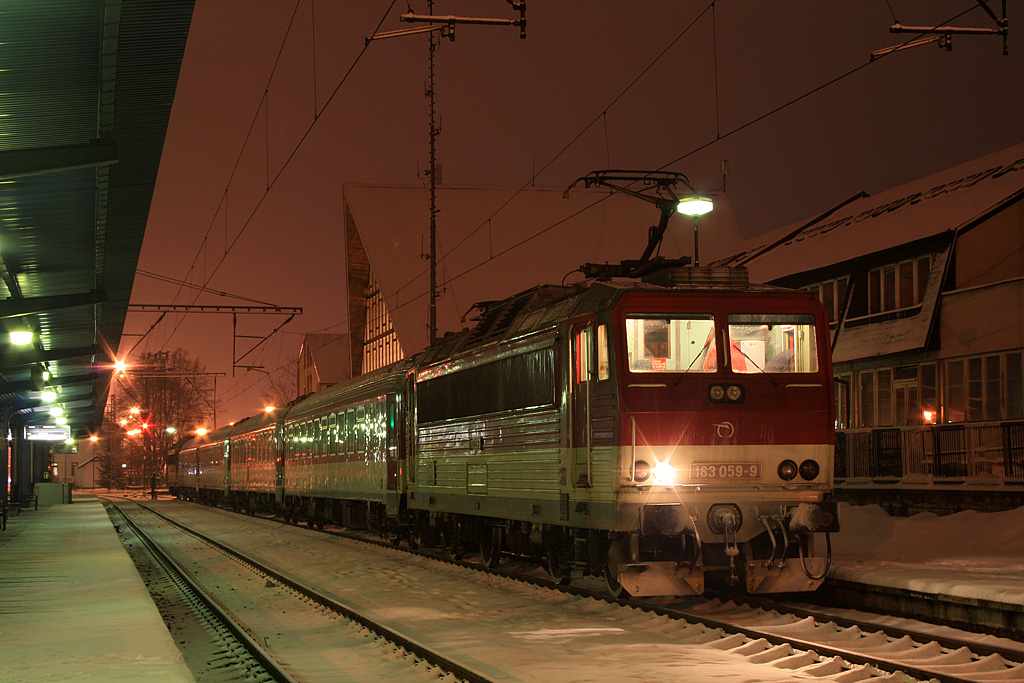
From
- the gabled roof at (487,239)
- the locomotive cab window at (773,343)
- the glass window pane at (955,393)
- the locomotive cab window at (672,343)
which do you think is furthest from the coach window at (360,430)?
the gabled roof at (487,239)

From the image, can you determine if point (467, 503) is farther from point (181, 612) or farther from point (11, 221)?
point (11, 221)

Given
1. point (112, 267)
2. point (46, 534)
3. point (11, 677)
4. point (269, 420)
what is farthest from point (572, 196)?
point (11, 677)

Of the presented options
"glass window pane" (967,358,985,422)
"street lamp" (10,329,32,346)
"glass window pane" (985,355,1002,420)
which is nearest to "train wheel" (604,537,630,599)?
"glass window pane" (985,355,1002,420)

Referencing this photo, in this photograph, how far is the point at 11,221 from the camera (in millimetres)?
17031

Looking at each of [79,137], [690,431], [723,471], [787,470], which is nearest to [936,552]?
[787,470]

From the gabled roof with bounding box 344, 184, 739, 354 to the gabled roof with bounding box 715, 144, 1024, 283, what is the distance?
17.9 meters

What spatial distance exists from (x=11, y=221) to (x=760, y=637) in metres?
12.9

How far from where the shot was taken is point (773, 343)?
11.7 metres

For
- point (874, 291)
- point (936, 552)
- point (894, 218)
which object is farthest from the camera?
point (894, 218)

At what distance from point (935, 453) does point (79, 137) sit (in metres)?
15.2

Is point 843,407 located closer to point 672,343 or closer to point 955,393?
point 955,393

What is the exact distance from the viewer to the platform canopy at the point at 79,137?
10.3 meters

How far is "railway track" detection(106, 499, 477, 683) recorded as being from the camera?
9445 millimetres

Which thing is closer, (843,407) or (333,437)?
(843,407)
